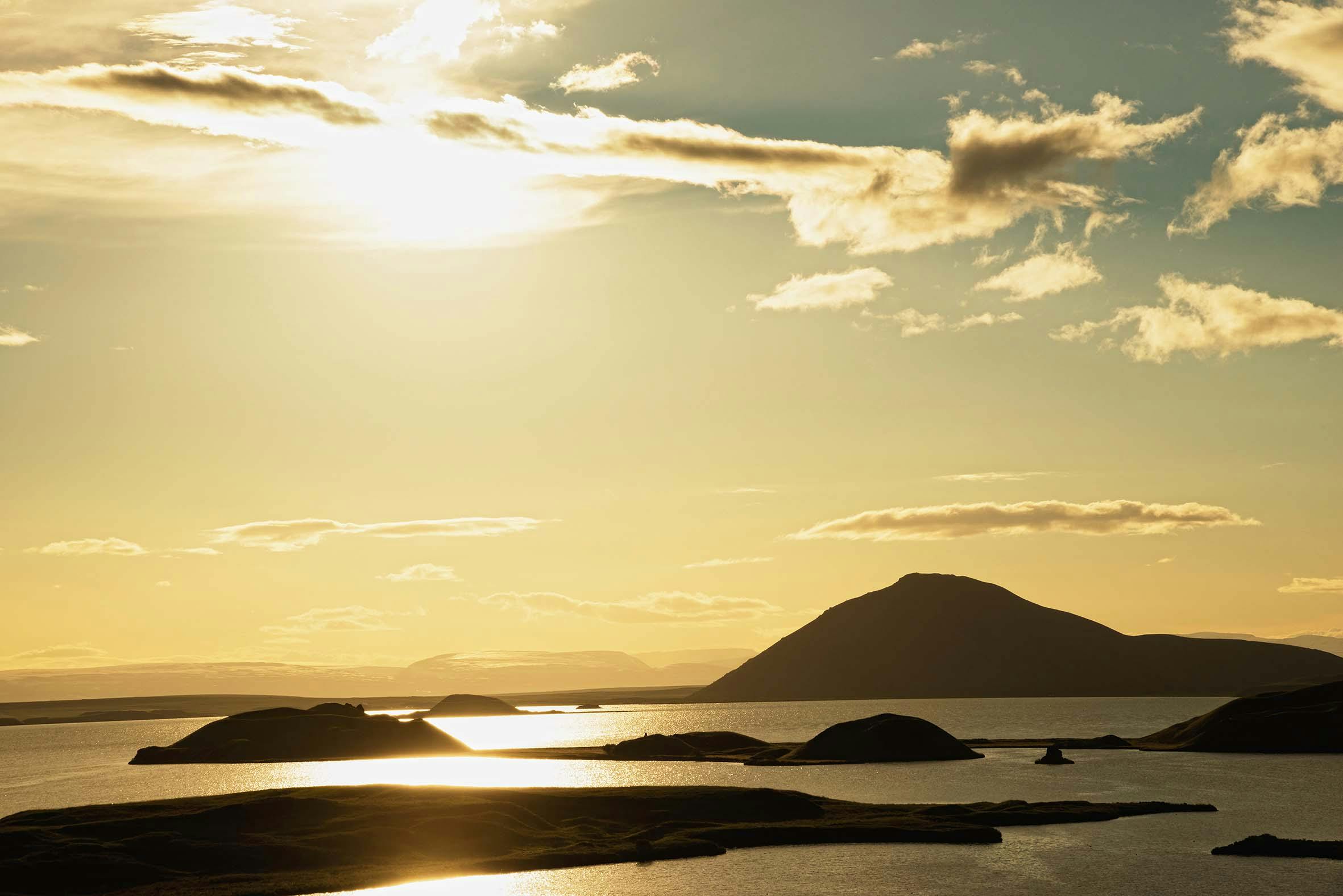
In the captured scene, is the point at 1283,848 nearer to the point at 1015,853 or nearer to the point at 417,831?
the point at 1015,853

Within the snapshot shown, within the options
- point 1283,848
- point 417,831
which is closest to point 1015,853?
point 1283,848

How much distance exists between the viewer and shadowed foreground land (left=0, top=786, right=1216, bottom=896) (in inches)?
3666

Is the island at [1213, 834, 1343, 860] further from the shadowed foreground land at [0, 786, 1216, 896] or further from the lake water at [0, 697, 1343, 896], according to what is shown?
the shadowed foreground land at [0, 786, 1216, 896]

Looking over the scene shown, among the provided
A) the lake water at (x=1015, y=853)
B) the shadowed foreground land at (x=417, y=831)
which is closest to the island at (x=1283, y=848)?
the lake water at (x=1015, y=853)

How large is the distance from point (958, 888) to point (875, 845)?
69.3 feet

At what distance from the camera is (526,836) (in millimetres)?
109500

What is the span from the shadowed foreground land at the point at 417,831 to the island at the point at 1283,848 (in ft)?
60.4

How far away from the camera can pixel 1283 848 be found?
9925 centimetres

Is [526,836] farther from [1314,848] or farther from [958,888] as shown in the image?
[1314,848]

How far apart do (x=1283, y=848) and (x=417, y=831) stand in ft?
215

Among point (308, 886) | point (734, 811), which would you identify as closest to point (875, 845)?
point (734, 811)

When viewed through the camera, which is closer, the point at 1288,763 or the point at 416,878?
the point at 416,878

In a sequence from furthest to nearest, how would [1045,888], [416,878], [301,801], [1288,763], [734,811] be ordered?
[1288,763] → [734,811] → [301,801] → [416,878] → [1045,888]

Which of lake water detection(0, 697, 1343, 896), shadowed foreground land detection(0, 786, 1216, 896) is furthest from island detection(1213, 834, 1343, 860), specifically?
shadowed foreground land detection(0, 786, 1216, 896)
